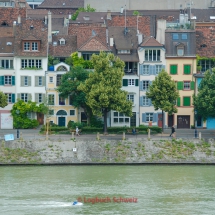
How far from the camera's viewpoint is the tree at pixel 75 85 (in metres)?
117

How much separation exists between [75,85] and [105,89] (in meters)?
7.16

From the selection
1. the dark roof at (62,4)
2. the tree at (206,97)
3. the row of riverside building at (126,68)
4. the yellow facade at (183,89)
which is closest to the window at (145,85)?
the row of riverside building at (126,68)

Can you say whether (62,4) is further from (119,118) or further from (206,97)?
(206,97)

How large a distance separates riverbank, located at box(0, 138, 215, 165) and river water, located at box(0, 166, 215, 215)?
6.46 feet

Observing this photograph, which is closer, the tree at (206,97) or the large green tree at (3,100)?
the tree at (206,97)

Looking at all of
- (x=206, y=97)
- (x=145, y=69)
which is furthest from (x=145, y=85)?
(x=206, y=97)

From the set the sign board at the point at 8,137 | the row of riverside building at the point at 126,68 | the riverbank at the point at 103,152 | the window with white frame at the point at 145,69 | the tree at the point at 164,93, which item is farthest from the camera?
the window with white frame at the point at 145,69

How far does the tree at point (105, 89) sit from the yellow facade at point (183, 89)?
10.3 m

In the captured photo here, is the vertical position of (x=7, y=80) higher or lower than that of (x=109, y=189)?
higher

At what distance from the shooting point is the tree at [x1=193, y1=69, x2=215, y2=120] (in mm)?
112750

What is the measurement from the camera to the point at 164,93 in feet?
373

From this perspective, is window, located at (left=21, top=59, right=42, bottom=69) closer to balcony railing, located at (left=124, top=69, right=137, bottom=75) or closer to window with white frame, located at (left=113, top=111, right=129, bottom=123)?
balcony railing, located at (left=124, top=69, right=137, bottom=75)

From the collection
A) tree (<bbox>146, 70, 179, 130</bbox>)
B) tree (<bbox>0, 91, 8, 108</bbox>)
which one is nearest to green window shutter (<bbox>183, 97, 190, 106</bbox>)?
tree (<bbox>146, 70, 179, 130</bbox>)

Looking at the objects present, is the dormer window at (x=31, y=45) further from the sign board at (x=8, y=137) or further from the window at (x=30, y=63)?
the sign board at (x=8, y=137)
